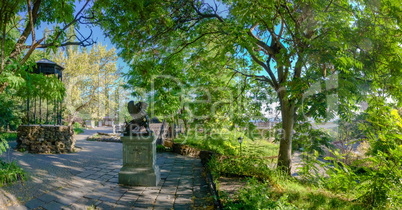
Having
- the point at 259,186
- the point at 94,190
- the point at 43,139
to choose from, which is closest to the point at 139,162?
the point at 94,190

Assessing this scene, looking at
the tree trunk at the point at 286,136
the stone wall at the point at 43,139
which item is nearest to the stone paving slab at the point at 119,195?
the tree trunk at the point at 286,136

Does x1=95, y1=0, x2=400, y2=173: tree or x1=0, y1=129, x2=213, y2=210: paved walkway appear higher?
x1=95, y1=0, x2=400, y2=173: tree

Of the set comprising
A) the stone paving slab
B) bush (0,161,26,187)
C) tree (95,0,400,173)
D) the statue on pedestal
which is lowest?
the stone paving slab

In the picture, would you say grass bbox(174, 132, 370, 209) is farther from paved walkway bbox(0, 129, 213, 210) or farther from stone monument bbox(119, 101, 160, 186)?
stone monument bbox(119, 101, 160, 186)

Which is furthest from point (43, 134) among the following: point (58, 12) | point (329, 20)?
point (329, 20)

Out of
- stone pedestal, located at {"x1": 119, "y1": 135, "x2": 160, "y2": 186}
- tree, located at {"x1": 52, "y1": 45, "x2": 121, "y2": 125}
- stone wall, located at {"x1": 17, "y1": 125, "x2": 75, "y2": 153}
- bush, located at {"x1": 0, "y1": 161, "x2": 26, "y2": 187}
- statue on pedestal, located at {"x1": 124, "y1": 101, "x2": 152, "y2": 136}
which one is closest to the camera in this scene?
bush, located at {"x1": 0, "y1": 161, "x2": 26, "y2": 187}

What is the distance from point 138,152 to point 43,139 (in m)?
5.25

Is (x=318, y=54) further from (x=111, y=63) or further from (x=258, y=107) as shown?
(x=111, y=63)

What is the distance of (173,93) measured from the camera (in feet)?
26.5

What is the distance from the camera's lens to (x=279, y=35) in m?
5.51

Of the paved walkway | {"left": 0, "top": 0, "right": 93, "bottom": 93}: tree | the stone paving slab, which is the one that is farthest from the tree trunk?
{"left": 0, "top": 0, "right": 93, "bottom": 93}: tree

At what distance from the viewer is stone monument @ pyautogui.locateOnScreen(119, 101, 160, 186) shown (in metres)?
5.01

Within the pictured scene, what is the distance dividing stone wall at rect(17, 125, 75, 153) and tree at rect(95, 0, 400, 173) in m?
4.78

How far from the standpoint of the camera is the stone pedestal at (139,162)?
16.4ft
